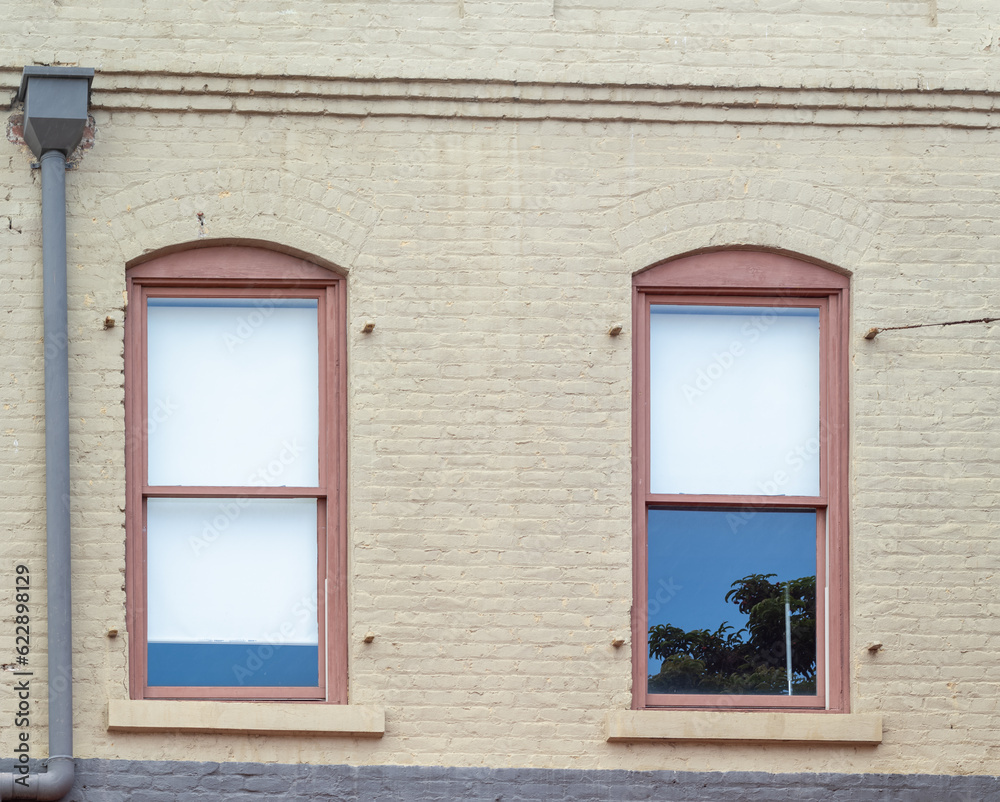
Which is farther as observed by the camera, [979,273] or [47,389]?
[979,273]

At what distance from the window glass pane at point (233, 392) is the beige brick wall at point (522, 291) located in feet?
0.88

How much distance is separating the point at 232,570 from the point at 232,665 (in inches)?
19.6

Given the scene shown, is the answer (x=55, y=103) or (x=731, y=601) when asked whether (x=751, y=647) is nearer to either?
(x=731, y=601)

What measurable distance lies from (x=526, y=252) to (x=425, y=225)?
0.56m

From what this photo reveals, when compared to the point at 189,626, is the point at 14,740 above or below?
below

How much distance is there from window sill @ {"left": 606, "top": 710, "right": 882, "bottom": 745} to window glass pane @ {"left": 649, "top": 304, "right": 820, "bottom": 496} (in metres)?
1.19

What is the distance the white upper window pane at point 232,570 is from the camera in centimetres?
698

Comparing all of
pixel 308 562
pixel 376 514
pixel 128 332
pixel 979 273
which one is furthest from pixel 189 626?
pixel 979 273

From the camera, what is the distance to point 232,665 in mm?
6945

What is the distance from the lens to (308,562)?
7055mm

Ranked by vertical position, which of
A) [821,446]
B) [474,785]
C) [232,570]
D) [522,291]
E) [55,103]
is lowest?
[474,785]

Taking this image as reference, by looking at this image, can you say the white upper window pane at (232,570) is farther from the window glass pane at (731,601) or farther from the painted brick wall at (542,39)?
the painted brick wall at (542,39)

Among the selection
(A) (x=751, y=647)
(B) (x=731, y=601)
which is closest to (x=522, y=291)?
(B) (x=731, y=601)

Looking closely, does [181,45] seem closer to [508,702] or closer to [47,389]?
[47,389]
